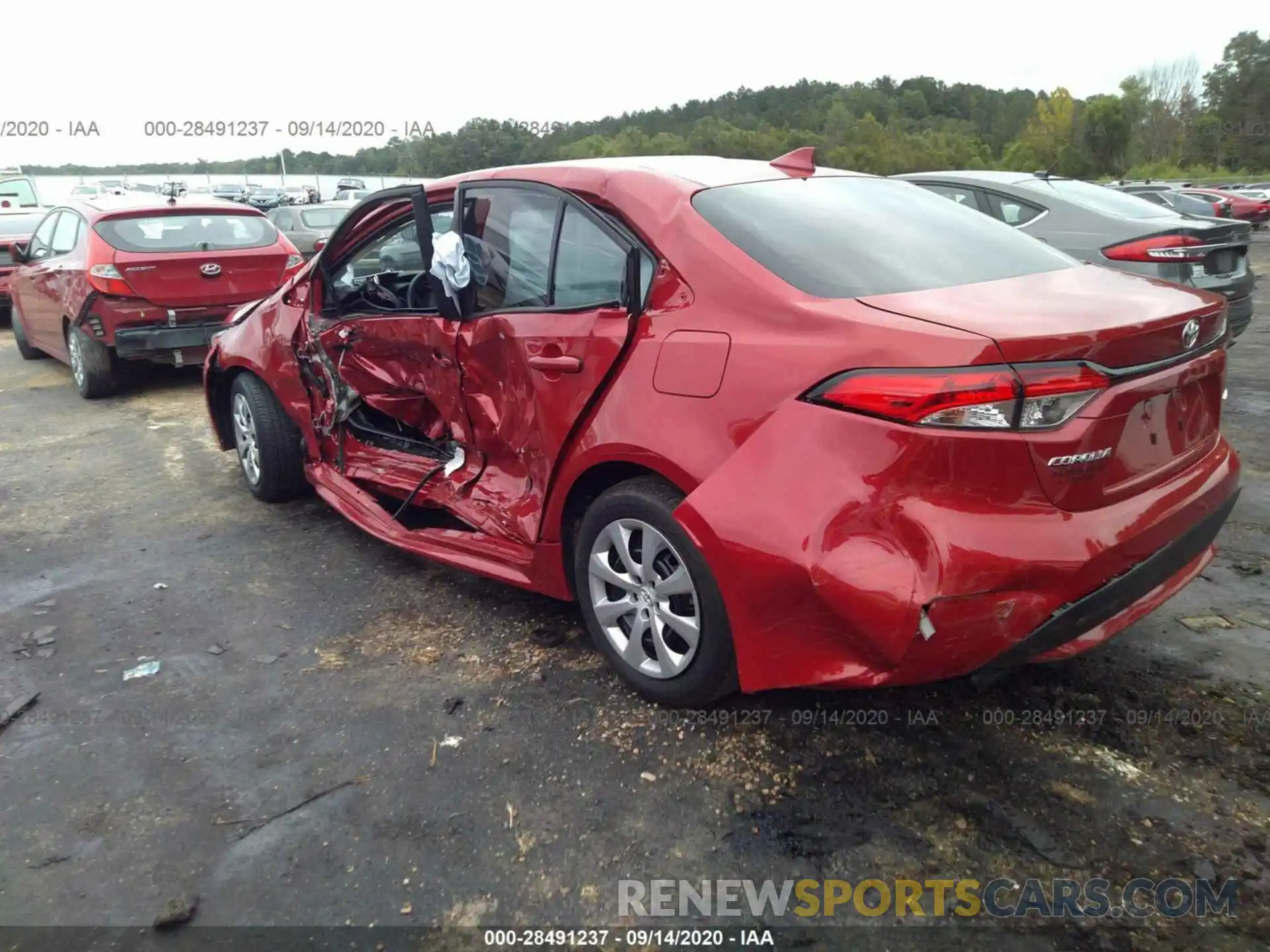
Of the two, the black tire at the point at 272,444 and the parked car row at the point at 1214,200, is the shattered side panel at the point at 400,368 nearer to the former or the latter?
the black tire at the point at 272,444

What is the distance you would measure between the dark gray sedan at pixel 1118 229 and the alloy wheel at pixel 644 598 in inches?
152

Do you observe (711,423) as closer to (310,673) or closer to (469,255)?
(469,255)

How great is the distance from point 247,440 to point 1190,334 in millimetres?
4343

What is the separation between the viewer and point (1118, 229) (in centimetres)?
604

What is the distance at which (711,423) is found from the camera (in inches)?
95.6

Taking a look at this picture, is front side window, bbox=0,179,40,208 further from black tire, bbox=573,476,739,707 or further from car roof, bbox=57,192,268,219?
black tire, bbox=573,476,739,707

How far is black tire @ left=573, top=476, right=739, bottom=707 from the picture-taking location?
2.50 meters

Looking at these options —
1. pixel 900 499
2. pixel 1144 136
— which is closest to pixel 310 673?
pixel 900 499

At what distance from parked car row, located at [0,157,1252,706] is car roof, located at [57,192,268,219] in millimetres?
4473

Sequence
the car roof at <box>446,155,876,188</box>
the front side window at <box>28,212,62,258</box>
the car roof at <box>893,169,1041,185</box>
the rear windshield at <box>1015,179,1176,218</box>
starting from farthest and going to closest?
the front side window at <box>28,212,62,258</box>
the car roof at <box>893,169,1041,185</box>
the rear windshield at <box>1015,179,1176,218</box>
the car roof at <box>446,155,876,188</box>

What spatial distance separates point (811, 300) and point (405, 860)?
68.5 inches

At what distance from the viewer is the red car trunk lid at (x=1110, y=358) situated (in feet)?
7.04

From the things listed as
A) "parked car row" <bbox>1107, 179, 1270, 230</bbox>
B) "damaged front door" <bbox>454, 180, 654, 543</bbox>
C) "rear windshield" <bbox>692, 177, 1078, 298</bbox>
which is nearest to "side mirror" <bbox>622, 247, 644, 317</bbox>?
"damaged front door" <bbox>454, 180, 654, 543</bbox>

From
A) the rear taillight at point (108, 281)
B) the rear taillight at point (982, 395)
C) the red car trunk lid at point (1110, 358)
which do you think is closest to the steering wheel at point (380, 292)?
the red car trunk lid at point (1110, 358)
